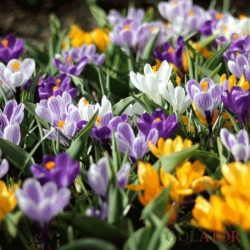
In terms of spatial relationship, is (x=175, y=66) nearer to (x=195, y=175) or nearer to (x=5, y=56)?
(x=5, y=56)

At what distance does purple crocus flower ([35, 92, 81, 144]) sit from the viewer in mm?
1415

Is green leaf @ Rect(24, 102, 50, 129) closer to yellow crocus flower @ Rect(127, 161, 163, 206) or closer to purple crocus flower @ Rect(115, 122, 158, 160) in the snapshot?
purple crocus flower @ Rect(115, 122, 158, 160)

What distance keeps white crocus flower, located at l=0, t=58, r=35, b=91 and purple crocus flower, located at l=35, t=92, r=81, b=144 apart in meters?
0.25

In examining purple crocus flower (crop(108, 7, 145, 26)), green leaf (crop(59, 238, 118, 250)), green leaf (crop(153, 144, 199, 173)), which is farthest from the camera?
purple crocus flower (crop(108, 7, 145, 26))

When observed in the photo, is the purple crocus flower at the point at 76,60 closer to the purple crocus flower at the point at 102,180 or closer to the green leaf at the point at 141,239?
the purple crocus flower at the point at 102,180

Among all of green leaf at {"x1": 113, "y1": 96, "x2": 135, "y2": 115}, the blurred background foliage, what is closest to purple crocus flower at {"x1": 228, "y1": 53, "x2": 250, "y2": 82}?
green leaf at {"x1": 113, "y1": 96, "x2": 135, "y2": 115}

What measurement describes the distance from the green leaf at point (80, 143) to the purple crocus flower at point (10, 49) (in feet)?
2.73

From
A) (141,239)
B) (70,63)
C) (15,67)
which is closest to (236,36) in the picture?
(70,63)

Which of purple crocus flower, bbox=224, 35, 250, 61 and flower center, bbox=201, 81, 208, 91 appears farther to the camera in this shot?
purple crocus flower, bbox=224, 35, 250, 61

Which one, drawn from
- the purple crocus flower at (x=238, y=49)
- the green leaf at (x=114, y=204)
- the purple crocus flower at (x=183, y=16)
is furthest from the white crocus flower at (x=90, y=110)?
the purple crocus flower at (x=183, y=16)

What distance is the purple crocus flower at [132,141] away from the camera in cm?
130

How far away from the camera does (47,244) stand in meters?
1.16

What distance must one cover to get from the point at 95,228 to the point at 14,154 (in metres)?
0.36

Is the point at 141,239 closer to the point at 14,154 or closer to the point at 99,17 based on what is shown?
the point at 14,154
